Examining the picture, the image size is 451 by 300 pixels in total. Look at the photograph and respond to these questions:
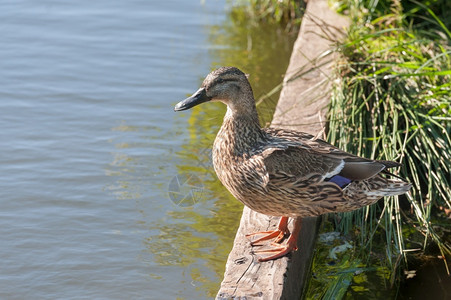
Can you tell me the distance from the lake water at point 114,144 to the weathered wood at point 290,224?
0.53 m

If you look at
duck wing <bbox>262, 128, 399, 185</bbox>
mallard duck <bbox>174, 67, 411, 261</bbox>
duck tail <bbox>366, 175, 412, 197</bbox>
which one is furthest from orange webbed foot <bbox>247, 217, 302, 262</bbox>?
duck tail <bbox>366, 175, 412, 197</bbox>

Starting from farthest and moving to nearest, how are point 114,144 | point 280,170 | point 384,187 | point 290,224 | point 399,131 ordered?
point 114,144 < point 399,131 < point 290,224 < point 384,187 < point 280,170

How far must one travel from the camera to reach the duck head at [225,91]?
4.45 m

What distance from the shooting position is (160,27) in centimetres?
869

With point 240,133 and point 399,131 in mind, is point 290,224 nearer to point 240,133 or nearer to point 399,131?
point 240,133

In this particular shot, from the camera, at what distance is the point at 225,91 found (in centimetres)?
447

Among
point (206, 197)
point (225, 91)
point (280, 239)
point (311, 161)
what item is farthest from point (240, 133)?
point (206, 197)

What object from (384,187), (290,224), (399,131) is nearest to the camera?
(384,187)

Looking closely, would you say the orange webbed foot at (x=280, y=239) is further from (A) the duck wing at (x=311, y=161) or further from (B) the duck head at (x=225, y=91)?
(B) the duck head at (x=225, y=91)

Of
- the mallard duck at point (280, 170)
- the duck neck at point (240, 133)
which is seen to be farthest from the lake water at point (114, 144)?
the duck neck at point (240, 133)

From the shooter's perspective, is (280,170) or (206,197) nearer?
(280,170)

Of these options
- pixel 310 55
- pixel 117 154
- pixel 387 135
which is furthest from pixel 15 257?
pixel 310 55

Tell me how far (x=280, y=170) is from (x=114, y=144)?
2.47 metres

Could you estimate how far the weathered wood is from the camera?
13.1 feet
